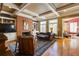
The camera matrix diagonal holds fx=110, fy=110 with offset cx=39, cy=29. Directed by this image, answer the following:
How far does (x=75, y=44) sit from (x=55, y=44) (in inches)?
18.9

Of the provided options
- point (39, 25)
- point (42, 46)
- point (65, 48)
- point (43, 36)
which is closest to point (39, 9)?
point (39, 25)

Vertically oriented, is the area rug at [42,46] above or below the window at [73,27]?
below

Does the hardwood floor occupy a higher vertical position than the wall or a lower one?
lower

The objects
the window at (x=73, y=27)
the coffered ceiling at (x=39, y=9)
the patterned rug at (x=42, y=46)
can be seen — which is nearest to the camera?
the coffered ceiling at (x=39, y=9)

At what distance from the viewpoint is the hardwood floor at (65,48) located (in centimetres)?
262

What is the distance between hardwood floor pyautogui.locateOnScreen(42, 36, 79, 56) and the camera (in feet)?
8.61

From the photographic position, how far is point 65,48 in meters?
2.75

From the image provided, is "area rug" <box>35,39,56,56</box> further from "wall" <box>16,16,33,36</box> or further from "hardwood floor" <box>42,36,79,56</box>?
"wall" <box>16,16,33,36</box>

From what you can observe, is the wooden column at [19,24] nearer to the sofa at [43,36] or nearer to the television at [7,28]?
the television at [7,28]

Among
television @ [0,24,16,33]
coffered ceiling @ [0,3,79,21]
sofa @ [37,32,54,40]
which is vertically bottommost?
sofa @ [37,32,54,40]

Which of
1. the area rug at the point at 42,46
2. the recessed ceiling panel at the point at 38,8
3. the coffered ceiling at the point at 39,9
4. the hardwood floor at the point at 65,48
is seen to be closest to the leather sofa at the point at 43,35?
the area rug at the point at 42,46

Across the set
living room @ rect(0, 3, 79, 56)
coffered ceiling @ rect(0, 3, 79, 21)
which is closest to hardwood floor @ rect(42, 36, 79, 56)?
living room @ rect(0, 3, 79, 56)

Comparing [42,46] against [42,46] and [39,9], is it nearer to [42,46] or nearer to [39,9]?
[42,46]

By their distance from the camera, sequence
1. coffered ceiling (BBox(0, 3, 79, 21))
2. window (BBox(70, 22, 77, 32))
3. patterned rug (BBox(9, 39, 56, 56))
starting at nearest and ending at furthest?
coffered ceiling (BBox(0, 3, 79, 21)), window (BBox(70, 22, 77, 32)), patterned rug (BBox(9, 39, 56, 56))
